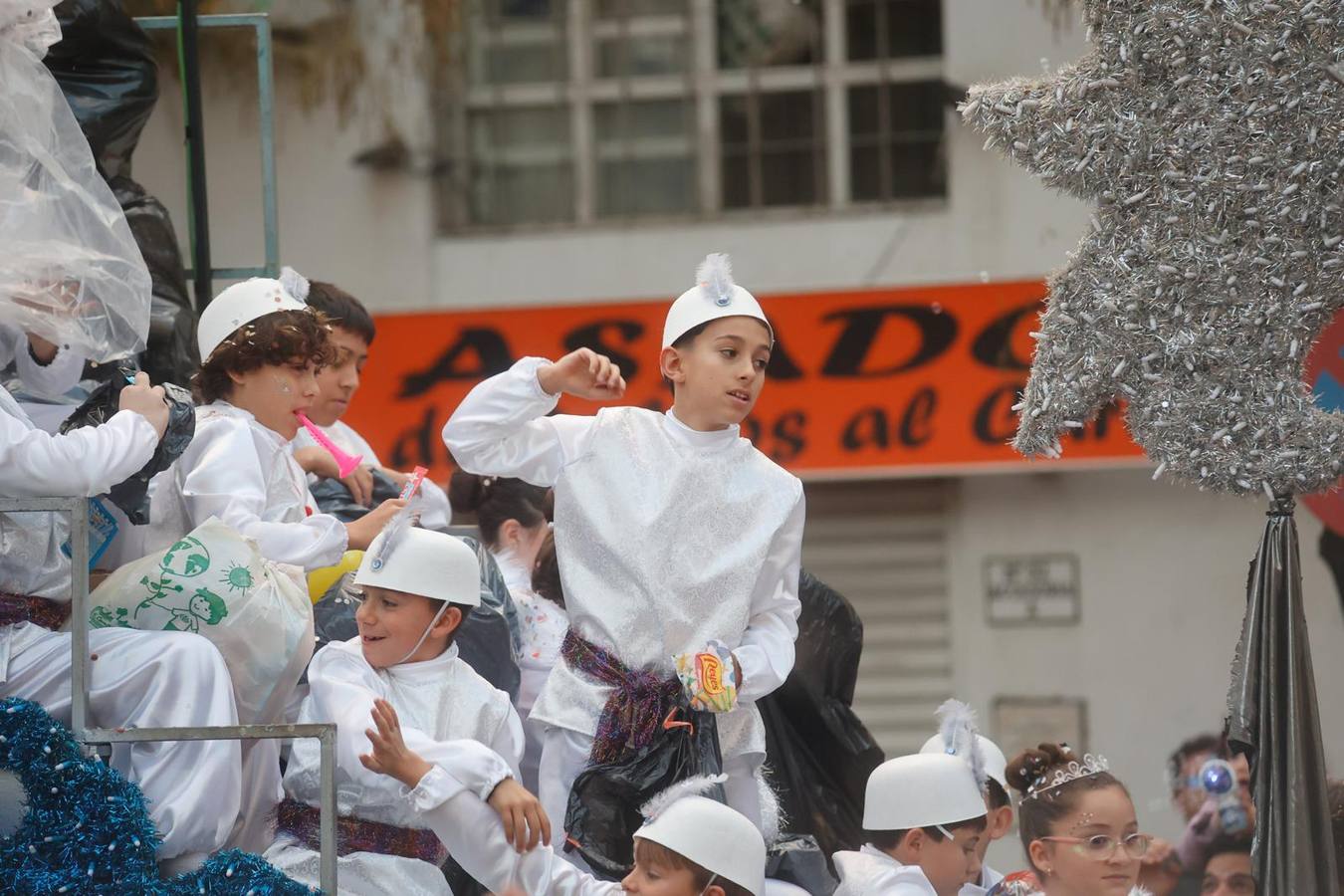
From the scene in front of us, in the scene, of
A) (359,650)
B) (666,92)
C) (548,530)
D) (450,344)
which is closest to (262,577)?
(359,650)

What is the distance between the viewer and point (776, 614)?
4.20 meters

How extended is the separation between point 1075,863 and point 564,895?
1.47 meters

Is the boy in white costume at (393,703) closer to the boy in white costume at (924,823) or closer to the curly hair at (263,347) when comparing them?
the curly hair at (263,347)

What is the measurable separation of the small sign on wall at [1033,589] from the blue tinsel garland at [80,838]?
7.96 metres

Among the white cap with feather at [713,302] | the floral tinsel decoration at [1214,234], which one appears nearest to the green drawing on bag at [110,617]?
the white cap with feather at [713,302]

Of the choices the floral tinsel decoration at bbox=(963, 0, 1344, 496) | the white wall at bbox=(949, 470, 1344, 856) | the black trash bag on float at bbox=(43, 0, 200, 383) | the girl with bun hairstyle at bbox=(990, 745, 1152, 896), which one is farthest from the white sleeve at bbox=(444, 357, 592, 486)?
the white wall at bbox=(949, 470, 1344, 856)

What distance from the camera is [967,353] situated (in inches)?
417

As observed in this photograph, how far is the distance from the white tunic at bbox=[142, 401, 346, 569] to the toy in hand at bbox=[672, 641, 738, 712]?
817 millimetres

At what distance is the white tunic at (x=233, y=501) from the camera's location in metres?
4.10

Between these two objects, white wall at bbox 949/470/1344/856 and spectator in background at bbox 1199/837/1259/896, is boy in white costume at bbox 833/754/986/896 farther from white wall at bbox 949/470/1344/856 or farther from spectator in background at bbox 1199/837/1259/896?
white wall at bbox 949/470/1344/856

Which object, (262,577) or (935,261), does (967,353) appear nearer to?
(935,261)

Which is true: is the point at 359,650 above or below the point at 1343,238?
below

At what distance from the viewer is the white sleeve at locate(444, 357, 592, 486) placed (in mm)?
4160

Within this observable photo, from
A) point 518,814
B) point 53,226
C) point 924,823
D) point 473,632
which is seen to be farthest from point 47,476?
point 924,823
